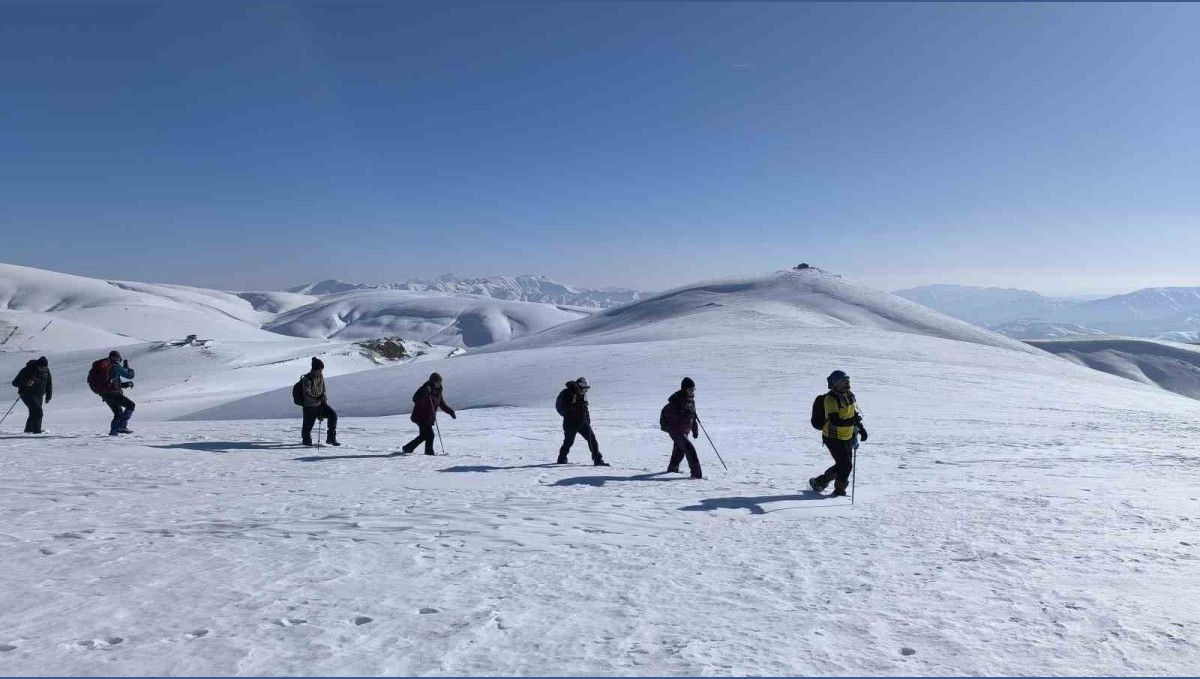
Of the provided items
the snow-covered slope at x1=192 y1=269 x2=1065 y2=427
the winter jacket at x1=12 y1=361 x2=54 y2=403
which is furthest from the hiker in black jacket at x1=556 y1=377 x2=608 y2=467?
the winter jacket at x1=12 y1=361 x2=54 y2=403

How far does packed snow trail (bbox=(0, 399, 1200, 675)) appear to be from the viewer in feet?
15.9

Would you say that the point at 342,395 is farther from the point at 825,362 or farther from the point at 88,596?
the point at 88,596

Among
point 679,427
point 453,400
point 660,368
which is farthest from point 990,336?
point 679,427

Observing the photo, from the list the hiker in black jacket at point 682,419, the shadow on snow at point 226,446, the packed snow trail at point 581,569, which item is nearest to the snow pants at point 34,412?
the packed snow trail at point 581,569

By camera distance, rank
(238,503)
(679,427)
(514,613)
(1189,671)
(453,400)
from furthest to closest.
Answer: (453,400) → (679,427) → (238,503) → (514,613) → (1189,671)

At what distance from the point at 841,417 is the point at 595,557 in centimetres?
555

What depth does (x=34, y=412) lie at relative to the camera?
16391 millimetres

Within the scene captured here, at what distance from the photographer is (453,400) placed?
1132 inches

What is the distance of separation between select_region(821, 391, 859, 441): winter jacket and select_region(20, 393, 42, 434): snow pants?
58.3 ft

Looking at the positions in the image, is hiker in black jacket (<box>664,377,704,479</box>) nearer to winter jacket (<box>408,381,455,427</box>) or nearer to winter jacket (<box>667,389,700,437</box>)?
winter jacket (<box>667,389,700,437</box>)

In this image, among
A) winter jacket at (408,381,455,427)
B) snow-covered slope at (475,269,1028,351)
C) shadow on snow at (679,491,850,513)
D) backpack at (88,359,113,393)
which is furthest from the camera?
snow-covered slope at (475,269,1028,351)

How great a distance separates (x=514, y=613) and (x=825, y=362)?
30.6 m

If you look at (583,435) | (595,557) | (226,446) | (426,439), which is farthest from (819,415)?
(226,446)

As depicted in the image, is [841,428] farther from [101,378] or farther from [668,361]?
[668,361]
